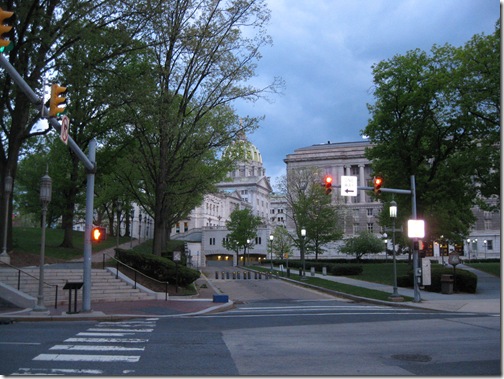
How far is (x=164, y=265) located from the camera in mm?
27625

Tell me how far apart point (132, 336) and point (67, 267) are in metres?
16.3

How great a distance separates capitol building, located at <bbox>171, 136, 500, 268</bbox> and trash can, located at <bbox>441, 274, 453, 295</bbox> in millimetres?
40570

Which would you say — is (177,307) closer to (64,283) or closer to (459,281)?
(64,283)

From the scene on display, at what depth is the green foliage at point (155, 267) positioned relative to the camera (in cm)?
2745

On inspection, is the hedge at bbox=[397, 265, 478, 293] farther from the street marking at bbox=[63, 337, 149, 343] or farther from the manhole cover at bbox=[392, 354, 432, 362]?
the street marking at bbox=[63, 337, 149, 343]

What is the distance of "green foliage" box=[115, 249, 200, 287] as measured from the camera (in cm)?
2745

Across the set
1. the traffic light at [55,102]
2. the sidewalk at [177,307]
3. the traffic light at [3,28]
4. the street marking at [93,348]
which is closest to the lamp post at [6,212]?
the sidewalk at [177,307]

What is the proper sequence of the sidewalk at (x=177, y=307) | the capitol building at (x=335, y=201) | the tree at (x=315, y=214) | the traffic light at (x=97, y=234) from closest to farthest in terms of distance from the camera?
the sidewalk at (x=177, y=307), the traffic light at (x=97, y=234), the tree at (x=315, y=214), the capitol building at (x=335, y=201)

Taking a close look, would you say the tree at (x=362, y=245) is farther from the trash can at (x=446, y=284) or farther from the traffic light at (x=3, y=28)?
the traffic light at (x=3, y=28)

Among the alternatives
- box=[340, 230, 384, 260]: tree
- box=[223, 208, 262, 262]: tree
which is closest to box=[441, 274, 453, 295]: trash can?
box=[340, 230, 384, 260]: tree

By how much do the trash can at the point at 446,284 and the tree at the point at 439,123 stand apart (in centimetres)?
1163

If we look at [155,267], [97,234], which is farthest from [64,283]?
[97,234]

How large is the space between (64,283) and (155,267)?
567cm

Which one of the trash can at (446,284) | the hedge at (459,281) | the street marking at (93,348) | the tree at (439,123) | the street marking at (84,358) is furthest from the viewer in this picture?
the tree at (439,123)
